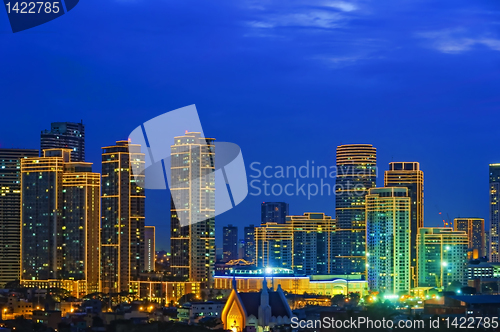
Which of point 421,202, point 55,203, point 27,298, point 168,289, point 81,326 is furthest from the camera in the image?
point 421,202

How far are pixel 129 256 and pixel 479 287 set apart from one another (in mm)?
15218

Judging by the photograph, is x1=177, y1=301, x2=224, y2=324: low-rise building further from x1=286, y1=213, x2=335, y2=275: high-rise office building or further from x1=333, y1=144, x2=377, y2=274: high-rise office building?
x1=286, y1=213, x2=335, y2=275: high-rise office building

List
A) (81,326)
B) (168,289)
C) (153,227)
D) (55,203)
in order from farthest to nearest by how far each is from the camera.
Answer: (153,227), (55,203), (168,289), (81,326)

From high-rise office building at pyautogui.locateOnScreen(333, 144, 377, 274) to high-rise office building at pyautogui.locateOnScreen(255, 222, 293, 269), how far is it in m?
2.57

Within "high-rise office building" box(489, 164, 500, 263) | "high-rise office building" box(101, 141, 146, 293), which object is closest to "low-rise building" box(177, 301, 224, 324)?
"high-rise office building" box(101, 141, 146, 293)

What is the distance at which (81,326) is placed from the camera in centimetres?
2575

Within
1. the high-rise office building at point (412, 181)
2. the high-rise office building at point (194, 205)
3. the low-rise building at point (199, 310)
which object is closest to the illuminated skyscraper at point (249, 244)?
the high-rise office building at point (412, 181)

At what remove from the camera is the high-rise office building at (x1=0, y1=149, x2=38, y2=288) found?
151 ft

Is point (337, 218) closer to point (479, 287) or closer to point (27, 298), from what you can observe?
point (479, 287)

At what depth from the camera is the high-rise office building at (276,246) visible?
53.6m

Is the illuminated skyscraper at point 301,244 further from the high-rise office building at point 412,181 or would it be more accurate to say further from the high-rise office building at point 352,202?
the high-rise office building at point 412,181

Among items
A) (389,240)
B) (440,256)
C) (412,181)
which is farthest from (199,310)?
(412,181)

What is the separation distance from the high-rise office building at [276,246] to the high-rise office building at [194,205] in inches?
473

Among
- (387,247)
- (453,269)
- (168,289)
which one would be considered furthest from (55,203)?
(453,269)
